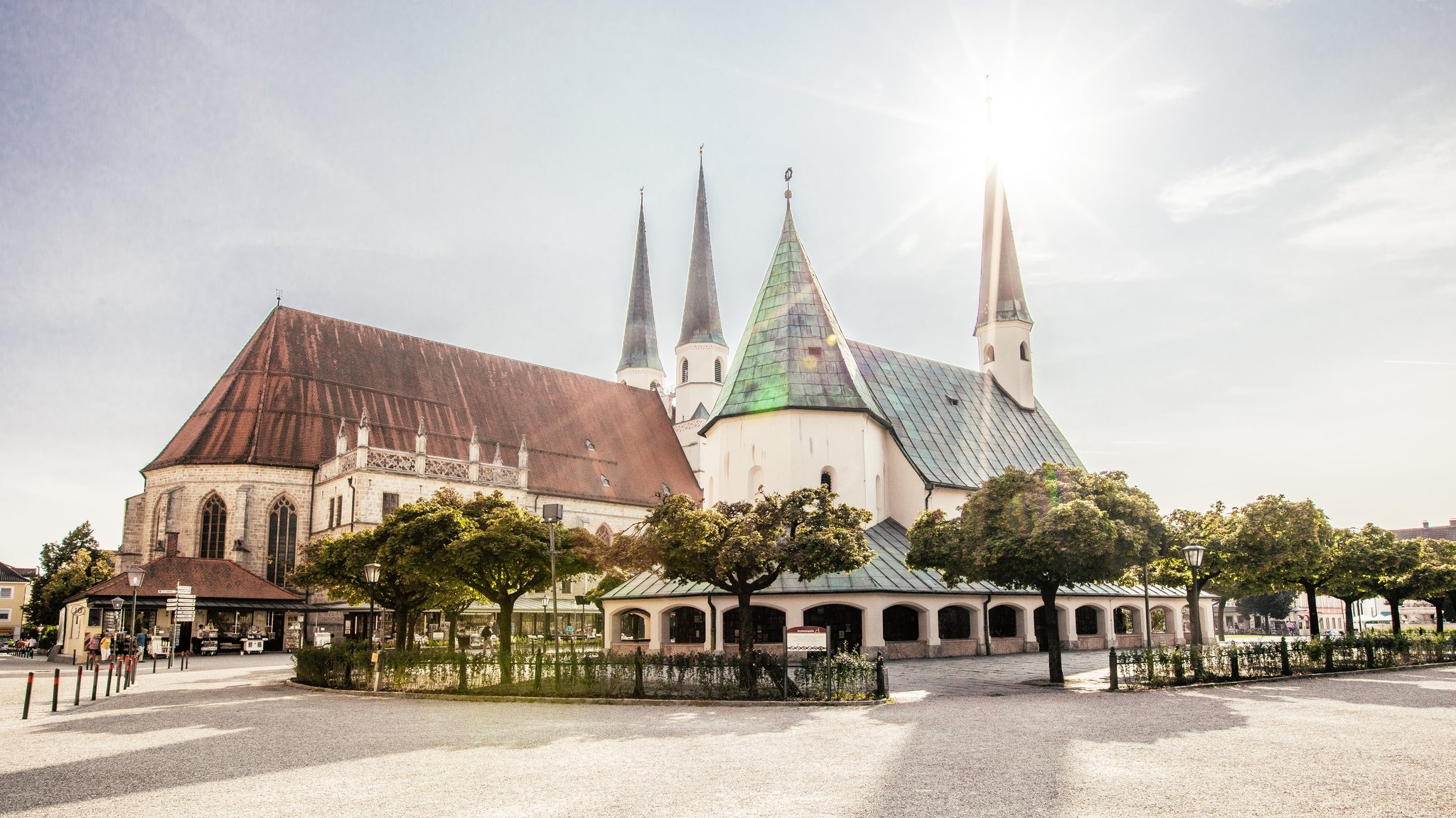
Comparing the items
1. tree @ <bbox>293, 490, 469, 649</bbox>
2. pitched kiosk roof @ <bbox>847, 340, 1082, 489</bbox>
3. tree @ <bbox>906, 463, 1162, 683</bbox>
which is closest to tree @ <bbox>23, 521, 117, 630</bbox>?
tree @ <bbox>293, 490, 469, 649</bbox>

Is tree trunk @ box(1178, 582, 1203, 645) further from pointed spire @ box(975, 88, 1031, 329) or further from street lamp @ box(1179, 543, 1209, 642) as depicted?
pointed spire @ box(975, 88, 1031, 329)

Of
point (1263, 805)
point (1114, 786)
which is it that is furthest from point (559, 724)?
point (1263, 805)

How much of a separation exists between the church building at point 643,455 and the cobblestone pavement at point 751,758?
1465cm

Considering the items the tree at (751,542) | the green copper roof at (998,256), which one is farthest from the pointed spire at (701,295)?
the tree at (751,542)

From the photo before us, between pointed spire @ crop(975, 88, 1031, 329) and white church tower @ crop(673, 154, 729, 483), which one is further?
white church tower @ crop(673, 154, 729, 483)

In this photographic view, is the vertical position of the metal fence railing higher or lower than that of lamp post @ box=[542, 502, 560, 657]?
lower

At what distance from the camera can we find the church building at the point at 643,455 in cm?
3488

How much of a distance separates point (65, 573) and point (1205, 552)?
60.9 meters

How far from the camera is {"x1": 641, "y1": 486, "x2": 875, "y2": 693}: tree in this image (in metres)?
21.6

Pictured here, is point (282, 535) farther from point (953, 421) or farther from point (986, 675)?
point (986, 675)

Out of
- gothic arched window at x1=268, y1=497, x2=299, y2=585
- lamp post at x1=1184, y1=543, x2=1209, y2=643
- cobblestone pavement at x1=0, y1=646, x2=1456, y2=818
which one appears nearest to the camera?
cobblestone pavement at x1=0, y1=646, x2=1456, y2=818

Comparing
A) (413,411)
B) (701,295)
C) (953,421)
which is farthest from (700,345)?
(953,421)

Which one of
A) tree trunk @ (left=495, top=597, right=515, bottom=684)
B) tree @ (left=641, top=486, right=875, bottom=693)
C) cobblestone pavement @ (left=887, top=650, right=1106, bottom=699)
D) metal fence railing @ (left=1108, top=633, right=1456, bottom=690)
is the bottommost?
cobblestone pavement @ (left=887, top=650, right=1106, bottom=699)

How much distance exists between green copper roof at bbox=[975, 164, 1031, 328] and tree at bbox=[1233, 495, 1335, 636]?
1059 inches
